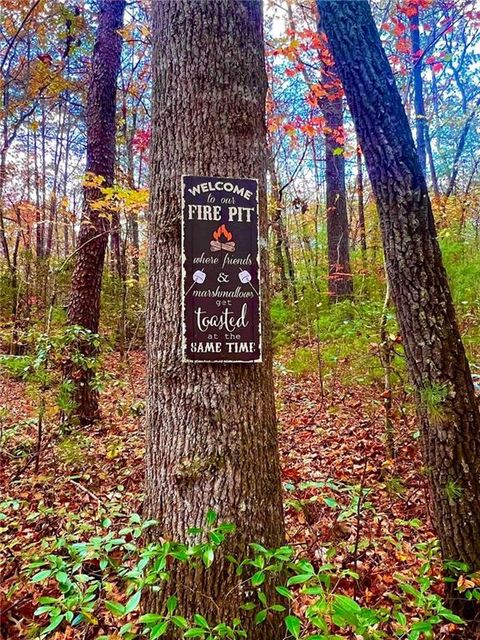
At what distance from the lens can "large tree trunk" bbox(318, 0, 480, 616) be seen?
228cm

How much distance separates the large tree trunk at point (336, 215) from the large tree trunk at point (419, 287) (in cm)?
534

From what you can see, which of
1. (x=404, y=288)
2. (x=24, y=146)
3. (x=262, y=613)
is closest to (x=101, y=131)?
(x=404, y=288)

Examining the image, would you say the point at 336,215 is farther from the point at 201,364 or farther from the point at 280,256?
the point at 201,364

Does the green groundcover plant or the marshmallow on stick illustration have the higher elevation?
the marshmallow on stick illustration

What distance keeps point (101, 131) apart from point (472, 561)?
5833 mm

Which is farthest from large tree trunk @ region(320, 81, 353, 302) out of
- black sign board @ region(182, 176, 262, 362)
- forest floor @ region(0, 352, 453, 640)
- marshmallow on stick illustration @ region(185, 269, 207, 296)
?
marshmallow on stick illustration @ region(185, 269, 207, 296)

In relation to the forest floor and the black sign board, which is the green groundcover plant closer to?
the forest floor

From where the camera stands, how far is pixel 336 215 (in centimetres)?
888

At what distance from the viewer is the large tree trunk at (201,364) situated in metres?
1.81

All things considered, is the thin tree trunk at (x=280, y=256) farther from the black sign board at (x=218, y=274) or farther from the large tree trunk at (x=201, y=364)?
the black sign board at (x=218, y=274)

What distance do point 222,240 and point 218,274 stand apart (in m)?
0.15

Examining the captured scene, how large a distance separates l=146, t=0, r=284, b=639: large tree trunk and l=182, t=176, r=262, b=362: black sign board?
5cm

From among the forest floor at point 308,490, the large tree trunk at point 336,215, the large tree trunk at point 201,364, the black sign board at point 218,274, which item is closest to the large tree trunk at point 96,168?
the forest floor at point 308,490

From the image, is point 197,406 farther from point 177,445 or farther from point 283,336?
point 283,336
